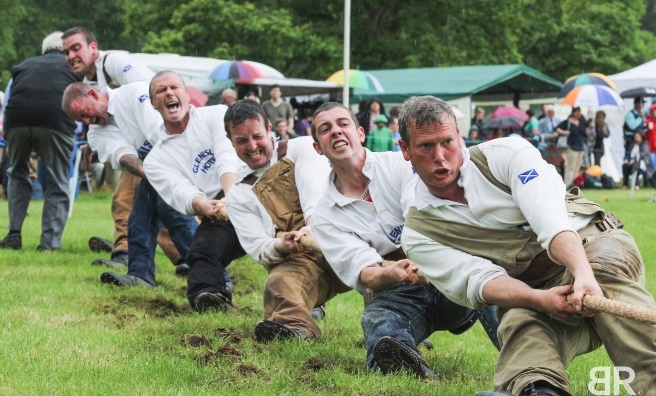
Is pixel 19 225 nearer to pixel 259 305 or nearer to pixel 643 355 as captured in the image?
pixel 259 305

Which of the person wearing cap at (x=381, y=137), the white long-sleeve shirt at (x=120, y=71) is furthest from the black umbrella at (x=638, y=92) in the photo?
the white long-sleeve shirt at (x=120, y=71)

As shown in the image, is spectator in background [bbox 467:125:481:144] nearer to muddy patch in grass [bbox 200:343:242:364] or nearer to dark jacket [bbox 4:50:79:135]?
dark jacket [bbox 4:50:79:135]

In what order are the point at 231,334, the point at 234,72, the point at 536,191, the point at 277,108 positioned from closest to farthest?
the point at 536,191
the point at 231,334
the point at 277,108
the point at 234,72

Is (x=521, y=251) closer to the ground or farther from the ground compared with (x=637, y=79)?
closer to the ground

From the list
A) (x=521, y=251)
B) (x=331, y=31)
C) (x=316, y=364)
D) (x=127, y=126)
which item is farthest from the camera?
(x=331, y=31)

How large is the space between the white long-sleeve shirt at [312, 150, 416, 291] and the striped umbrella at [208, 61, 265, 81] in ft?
56.1

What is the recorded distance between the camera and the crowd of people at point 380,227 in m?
4.65

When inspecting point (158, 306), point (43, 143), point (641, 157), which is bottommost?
point (158, 306)

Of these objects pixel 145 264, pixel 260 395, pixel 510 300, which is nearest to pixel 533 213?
pixel 510 300

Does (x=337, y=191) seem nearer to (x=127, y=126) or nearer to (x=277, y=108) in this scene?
(x=127, y=126)

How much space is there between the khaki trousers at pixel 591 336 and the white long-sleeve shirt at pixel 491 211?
22cm

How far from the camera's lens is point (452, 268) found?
196 inches

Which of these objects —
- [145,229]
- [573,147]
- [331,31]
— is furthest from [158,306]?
[331,31]

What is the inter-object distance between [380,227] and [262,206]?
1.28m
